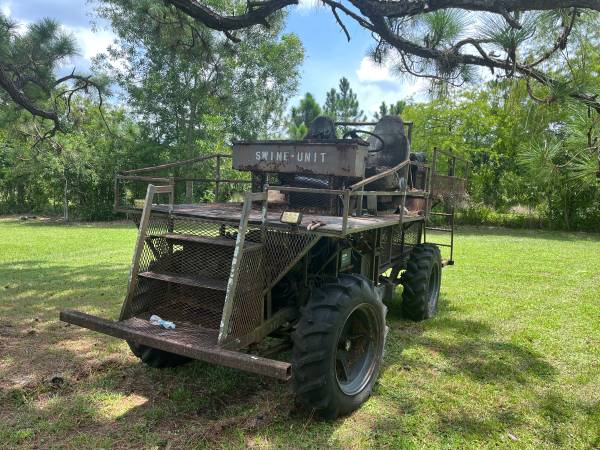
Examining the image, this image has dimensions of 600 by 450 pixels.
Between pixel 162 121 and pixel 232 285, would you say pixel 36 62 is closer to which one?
pixel 232 285

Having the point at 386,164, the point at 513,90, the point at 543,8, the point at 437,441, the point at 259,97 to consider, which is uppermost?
the point at 259,97

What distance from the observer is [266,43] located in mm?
21531

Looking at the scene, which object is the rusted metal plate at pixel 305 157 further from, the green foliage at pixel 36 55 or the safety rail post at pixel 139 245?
the green foliage at pixel 36 55

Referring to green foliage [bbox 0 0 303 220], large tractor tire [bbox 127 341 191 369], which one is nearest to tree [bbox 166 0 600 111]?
large tractor tire [bbox 127 341 191 369]

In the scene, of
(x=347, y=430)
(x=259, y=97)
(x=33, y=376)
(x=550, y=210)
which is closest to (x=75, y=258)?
(x=33, y=376)

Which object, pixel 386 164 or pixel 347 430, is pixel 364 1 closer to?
pixel 386 164

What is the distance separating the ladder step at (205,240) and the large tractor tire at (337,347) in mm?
557

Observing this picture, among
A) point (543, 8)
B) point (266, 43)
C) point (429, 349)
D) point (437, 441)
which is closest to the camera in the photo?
point (437, 441)

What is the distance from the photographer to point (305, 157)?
448 centimetres

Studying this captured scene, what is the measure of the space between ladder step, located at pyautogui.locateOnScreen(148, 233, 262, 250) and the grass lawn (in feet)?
3.78

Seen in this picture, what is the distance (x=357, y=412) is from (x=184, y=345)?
135cm

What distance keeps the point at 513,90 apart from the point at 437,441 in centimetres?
316

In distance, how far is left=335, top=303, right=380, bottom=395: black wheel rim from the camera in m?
3.62

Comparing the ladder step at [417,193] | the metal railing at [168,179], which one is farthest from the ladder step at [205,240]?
the ladder step at [417,193]
